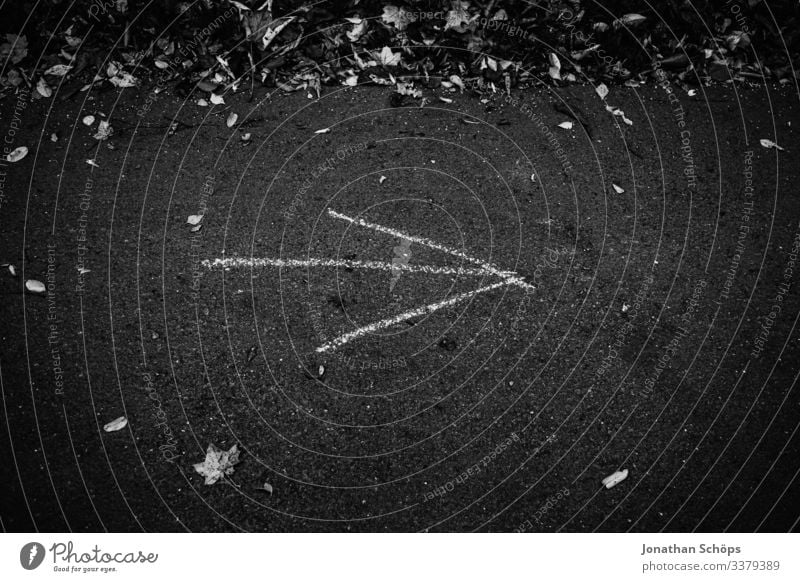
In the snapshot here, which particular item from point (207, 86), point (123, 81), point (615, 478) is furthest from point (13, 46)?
point (615, 478)

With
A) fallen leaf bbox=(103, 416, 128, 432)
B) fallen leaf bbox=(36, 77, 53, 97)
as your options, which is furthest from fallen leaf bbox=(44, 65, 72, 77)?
fallen leaf bbox=(103, 416, 128, 432)

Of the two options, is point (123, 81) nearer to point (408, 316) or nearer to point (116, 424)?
point (116, 424)

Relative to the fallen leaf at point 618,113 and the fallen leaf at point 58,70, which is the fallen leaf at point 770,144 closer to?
the fallen leaf at point 618,113

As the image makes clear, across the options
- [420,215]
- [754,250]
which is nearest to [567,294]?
[420,215]

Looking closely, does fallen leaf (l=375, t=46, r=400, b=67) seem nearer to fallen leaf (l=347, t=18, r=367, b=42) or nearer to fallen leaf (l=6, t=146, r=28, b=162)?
fallen leaf (l=347, t=18, r=367, b=42)
